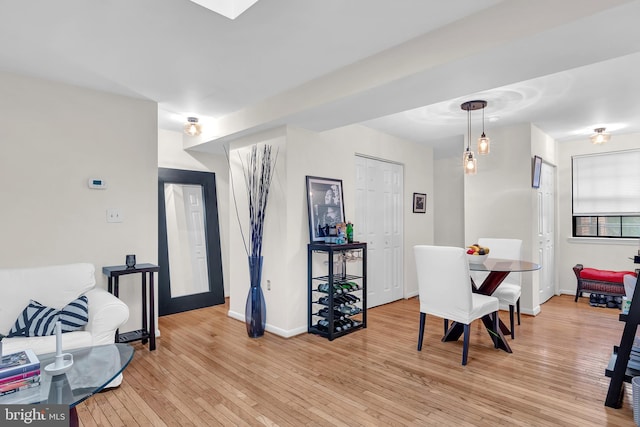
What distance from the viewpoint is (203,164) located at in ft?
16.4

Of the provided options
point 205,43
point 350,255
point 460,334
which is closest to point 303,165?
point 350,255

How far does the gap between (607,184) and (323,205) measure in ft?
14.0

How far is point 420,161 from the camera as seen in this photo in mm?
5520

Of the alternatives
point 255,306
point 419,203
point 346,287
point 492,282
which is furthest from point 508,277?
point 255,306

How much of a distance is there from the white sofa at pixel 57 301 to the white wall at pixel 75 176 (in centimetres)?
30

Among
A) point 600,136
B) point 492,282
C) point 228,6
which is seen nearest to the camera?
point 228,6

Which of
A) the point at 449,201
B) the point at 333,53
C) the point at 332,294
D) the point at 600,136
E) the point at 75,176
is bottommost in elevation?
the point at 332,294

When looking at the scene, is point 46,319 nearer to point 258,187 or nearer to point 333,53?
point 258,187

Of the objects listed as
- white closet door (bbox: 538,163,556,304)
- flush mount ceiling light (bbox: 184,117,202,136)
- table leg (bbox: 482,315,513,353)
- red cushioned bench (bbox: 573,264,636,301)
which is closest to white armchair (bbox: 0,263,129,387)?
flush mount ceiling light (bbox: 184,117,202,136)

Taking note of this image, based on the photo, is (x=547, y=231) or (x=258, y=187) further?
(x=547, y=231)

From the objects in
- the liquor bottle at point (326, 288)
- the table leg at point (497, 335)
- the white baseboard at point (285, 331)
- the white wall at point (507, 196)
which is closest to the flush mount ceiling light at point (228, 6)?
the liquor bottle at point (326, 288)

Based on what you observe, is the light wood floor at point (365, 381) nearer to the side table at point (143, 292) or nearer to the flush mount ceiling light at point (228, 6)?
the side table at point (143, 292)

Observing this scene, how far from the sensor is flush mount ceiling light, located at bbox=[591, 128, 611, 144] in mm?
4633

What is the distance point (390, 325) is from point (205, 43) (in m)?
3.29
